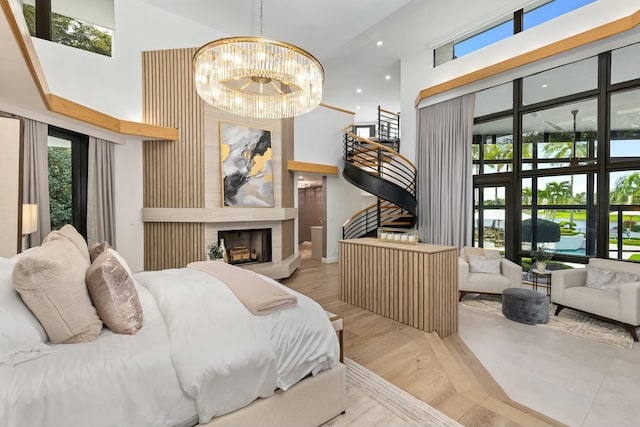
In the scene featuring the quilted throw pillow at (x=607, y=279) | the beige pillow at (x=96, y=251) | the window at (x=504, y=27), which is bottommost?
the quilted throw pillow at (x=607, y=279)

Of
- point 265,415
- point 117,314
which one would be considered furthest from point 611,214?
point 117,314

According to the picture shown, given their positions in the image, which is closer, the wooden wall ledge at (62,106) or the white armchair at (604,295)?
the wooden wall ledge at (62,106)

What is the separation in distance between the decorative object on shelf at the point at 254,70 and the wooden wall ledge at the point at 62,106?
1096 millimetres

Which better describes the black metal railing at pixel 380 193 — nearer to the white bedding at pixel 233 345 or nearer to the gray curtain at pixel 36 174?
the white bedding at pixel 233 345

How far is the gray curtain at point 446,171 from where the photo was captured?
18.1 feet

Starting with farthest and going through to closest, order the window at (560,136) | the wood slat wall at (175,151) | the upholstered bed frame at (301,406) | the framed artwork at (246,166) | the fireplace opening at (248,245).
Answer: the fireplace opening at (248,245) → the framed artwork at (246,166) → the wood slat wall at (175,151) → the window at (560,136) → the upholstered bed frame at (301,406)

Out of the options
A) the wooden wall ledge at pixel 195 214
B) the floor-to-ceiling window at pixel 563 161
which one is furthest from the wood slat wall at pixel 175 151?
the floor-to-ceiling window at pixel 563 161

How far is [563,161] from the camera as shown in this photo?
4.65 metres

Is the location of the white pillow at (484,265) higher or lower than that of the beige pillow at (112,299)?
lower

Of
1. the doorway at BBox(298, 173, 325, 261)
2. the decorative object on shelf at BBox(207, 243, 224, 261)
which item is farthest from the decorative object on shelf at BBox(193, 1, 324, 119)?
the doorway at BBox(298, 173, 325, 261)

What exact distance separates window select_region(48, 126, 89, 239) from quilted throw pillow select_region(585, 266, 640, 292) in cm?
691

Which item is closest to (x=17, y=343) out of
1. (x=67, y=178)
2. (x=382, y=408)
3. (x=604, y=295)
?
(x=382, y=408)

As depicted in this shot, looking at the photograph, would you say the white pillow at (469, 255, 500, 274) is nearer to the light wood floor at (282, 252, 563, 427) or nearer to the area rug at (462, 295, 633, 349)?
the area rug at (462, 295, 633, 349)

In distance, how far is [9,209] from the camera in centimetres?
253
